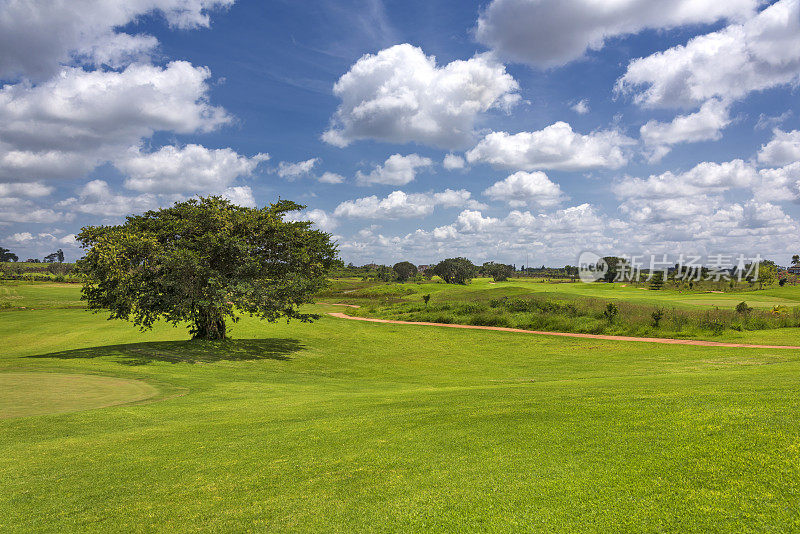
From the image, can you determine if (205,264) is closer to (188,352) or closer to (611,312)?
(188,352)

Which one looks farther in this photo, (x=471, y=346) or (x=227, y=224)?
(x=471, y=346)

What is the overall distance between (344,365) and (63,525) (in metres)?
21.3

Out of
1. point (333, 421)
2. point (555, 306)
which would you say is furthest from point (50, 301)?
point (333, 421)

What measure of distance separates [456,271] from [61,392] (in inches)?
4863

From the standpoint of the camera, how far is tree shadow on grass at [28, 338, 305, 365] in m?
23.3

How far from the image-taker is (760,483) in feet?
13.3

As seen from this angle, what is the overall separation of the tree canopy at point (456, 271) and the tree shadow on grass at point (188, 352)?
105136 millimetres

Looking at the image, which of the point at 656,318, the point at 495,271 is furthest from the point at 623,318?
the point at 495,271

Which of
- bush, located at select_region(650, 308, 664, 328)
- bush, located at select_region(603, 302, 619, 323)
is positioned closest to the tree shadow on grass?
bush, located at select_region(603, 302, 619, 323)

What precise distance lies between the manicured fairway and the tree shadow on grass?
18.8 feet

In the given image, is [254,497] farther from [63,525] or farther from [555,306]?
[555,306]

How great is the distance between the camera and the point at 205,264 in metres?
24.4

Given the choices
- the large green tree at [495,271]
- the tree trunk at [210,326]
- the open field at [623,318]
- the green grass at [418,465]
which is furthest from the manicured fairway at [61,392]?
the large green tree at [495,271]

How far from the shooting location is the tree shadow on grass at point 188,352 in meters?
23.3
